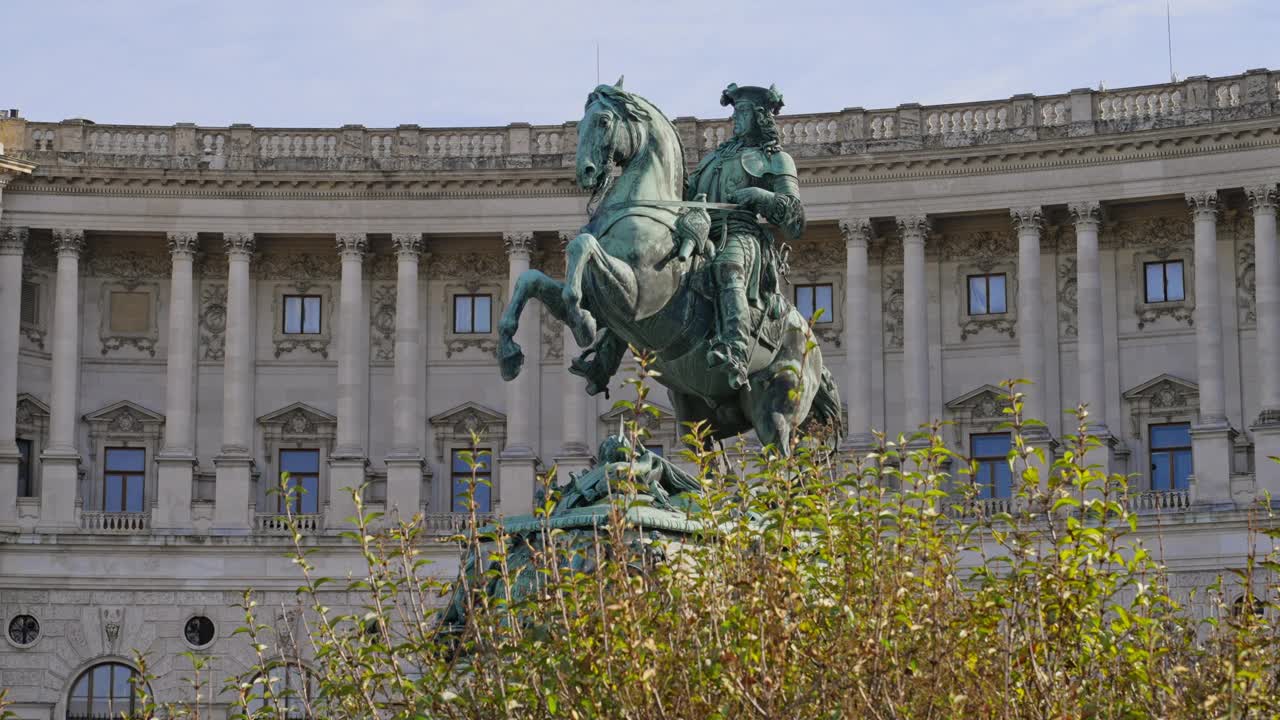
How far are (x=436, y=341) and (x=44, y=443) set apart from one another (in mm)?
10893

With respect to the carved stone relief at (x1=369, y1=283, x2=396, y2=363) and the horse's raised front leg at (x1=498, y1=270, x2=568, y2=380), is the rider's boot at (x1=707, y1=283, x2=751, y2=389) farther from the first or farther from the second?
the carved stone relief at (x1=369, y1=283, x2=396, y2=363)

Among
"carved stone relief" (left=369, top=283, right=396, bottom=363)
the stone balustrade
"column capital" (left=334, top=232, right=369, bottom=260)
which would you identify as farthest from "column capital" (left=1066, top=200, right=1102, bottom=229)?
"column capital" (left=334, top=232, right=369, bottom=260)

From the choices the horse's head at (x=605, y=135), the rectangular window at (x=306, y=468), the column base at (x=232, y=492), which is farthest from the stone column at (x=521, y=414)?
the horse's head at (x=605, y=135)

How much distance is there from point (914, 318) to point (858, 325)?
58.1 inches

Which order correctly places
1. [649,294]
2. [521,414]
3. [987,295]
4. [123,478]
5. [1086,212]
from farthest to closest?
1. [123,478]
2. [987,295]
3. [521,414]
4. [1086,212]
5. [649,294]

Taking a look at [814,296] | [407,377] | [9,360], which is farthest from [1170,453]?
[9,360]

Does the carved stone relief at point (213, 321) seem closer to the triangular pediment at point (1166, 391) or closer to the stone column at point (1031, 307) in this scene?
the stone column at point (1031, 307)

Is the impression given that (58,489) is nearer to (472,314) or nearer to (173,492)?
(173,492)

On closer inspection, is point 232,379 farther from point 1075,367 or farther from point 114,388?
point 1075,367

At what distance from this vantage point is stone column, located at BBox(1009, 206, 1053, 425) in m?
68.9

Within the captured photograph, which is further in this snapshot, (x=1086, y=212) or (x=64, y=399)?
(x=64, y=399)

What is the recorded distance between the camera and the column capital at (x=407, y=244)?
2840 inches

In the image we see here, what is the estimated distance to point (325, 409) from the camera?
72938 mm

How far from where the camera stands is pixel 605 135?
20.9 meters
